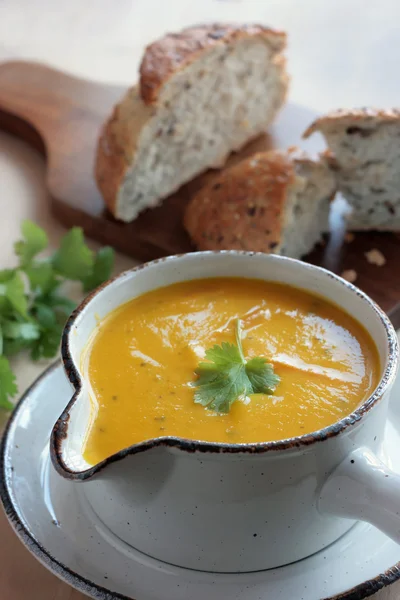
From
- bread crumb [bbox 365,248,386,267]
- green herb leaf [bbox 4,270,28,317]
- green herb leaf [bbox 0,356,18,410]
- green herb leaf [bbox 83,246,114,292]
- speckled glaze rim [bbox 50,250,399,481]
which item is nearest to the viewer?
speckled glaze rim [bbox 50,250,399,481]

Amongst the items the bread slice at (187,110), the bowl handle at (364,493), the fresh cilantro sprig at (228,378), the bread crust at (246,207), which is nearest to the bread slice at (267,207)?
the bread crust at (246,207)

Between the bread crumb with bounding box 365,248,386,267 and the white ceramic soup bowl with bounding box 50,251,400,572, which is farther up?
the white ceramic soup bowl with bounding box 50,251,400,572

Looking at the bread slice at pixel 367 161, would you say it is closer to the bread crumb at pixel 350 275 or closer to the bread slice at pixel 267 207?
the bread slice at pixel 267 207

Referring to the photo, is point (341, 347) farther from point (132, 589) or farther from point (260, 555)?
point (132, 589)

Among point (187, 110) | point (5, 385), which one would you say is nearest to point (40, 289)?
point (5, 385)

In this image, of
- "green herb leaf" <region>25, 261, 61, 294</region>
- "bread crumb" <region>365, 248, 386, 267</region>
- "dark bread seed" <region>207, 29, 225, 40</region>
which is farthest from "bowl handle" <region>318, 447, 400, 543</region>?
"dark bread seed" <region>207, 29, 225, 40</region>

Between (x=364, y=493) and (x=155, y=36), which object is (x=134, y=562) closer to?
(x=364, y=493)

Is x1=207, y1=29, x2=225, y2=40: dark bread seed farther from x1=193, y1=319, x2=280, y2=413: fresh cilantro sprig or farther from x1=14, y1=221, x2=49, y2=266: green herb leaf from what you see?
x1=193, y1=319, x2=280, y2=413: fresh cilantro sprig
